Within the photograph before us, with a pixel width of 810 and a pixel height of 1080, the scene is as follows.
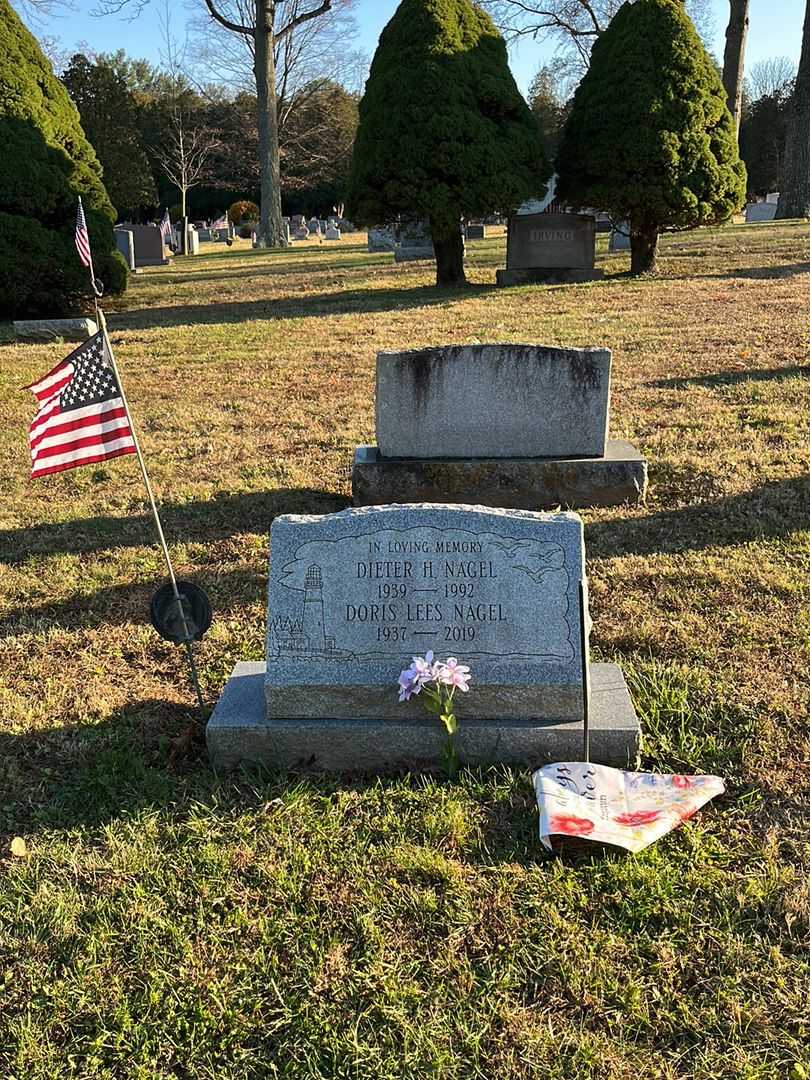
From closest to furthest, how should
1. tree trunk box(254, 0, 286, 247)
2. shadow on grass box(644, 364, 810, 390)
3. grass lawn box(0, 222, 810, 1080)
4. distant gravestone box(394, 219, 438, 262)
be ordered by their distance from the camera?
grass lawn box(0, 222, 810, 1080)
shadow on grass box(644, 364, 810, 390)
distant gravestone box(394, 219, 438, 262)
tree trunk box(254, 0, 286, 247)

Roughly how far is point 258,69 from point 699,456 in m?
25.8

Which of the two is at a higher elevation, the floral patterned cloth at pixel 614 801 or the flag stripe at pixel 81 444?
the flag stripe at pixel 81 444

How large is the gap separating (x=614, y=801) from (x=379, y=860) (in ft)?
2.50

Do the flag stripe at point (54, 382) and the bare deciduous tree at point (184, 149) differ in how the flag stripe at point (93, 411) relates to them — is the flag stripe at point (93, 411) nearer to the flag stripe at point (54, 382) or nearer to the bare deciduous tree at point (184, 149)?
the flag stripe at point (54, 382)

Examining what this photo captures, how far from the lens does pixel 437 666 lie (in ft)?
9.74

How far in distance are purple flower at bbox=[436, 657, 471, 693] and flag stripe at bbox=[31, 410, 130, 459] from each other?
56.2 inches

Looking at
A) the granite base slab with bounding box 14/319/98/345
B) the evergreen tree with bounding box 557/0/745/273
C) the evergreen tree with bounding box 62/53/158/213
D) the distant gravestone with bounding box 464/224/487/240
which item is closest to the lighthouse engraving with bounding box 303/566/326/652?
the granite base slab with bounding box 14/319/98/345

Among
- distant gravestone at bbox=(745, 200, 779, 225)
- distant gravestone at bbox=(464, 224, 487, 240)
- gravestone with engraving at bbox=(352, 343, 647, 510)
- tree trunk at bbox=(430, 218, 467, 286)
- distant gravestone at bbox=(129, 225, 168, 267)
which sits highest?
distant gravestone at bbox=(745, 200, 779, 225)

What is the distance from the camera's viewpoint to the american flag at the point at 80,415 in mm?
3199

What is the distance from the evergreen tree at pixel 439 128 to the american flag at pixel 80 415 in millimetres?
11656

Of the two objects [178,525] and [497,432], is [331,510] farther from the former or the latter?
[497,432]

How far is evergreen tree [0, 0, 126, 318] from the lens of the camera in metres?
13.1

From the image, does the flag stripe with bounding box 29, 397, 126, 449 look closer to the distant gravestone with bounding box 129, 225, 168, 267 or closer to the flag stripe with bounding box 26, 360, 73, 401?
the flag stripe with bounding box 26, 360, 73, 401

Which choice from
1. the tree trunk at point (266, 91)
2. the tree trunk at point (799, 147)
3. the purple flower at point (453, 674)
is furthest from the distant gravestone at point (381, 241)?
the purple flower at point (453, 674)
